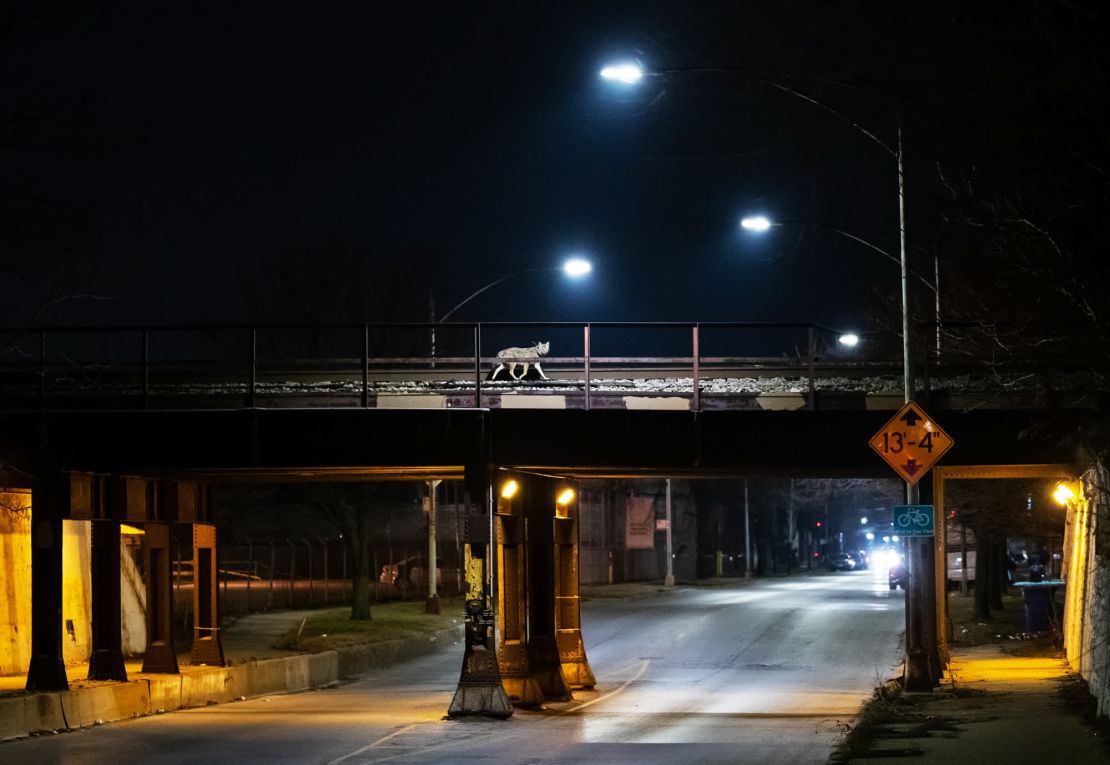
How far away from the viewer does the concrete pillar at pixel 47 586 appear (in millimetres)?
24172

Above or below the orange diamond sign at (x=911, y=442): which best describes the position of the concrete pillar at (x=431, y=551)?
below

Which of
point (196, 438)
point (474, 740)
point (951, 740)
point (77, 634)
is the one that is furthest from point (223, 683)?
point (951, 740)

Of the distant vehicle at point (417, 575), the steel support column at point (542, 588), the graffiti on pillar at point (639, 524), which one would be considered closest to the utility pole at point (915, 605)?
the steel support column at point (542, 588)

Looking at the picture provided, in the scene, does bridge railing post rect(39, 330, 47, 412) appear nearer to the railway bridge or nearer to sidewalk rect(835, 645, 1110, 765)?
the railway bridge

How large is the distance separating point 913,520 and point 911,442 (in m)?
1.18

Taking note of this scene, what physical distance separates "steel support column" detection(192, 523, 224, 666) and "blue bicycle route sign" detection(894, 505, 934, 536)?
13.0 metres

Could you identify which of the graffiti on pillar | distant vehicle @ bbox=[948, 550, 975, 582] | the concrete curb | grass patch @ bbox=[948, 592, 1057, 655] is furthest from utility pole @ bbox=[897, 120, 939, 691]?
the graffiti on pillar

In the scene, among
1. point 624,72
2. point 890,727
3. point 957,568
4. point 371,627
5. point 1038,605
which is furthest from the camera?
point 957,568

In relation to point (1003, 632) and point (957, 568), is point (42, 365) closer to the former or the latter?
point (1003, 632)

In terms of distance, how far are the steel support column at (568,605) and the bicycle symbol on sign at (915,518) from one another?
7.94 meters

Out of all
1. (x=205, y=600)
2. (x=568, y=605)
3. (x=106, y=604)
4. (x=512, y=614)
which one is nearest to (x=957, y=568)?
(x=568, y=605)

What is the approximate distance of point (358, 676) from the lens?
125 feet

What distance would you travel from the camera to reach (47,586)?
978 inches

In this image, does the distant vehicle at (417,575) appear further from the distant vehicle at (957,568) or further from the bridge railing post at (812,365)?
the bridge railing post at (812,365)
